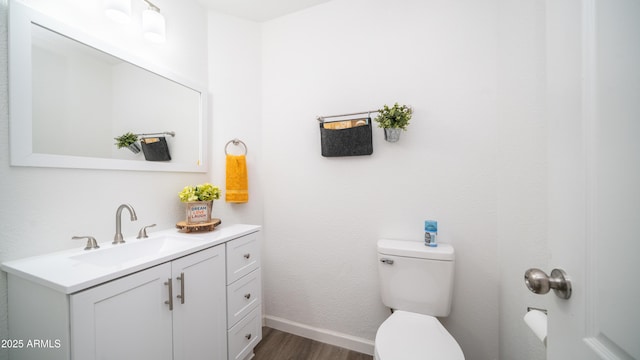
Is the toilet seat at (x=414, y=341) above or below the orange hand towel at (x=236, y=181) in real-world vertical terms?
below

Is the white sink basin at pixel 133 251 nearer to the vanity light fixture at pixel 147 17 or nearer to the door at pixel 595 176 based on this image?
the vanity light fixture at pixel 147 17

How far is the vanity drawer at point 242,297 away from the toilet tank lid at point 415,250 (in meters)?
0.81

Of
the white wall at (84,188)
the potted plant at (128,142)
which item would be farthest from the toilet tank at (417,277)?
the potted plant at (128,142)

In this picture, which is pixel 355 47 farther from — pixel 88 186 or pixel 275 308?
pixel 275 308

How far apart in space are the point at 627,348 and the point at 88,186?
1.70 metres

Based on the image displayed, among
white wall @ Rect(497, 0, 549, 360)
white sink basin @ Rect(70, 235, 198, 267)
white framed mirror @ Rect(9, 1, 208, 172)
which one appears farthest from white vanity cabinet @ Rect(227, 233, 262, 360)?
white wall @ Rect(497, 0, 549, 360)

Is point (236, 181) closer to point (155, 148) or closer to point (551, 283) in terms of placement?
point (155, 148)

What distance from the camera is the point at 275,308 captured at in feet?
5.92

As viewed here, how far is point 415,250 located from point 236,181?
1254mm

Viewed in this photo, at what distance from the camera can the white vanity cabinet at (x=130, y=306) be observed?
2.23ft

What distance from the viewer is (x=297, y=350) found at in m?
1.56

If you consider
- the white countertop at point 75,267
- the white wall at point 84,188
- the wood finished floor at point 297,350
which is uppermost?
the white wall at point 84,188

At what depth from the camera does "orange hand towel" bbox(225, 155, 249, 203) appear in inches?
63.7

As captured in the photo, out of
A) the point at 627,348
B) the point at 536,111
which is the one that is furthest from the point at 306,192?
the point at 627,348
